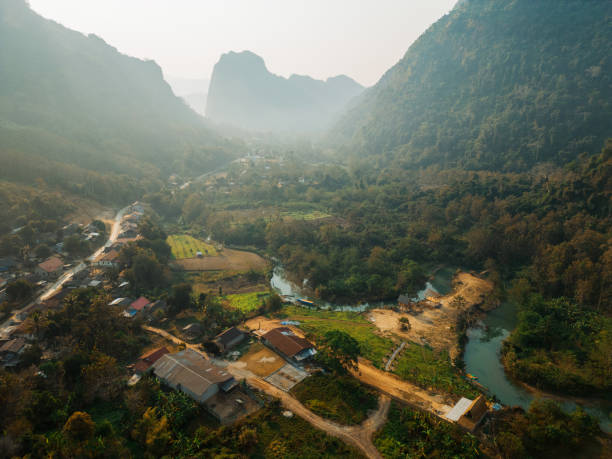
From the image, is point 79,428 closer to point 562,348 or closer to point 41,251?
point 41,251

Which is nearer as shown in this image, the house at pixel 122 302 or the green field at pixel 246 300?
the house at pixel 122 302

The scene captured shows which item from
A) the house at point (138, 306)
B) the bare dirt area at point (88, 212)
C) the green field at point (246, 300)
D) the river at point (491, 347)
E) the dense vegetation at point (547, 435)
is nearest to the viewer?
the dense vegetation at point (547, 435)

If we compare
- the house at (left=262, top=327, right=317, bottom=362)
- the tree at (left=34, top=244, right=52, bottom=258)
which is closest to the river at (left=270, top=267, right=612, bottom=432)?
the house at (left=262, top=327, right=317, bottom=362)

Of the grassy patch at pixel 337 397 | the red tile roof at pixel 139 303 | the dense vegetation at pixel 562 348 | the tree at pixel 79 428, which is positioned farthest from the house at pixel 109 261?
the dense vegetation at pixel 562 348

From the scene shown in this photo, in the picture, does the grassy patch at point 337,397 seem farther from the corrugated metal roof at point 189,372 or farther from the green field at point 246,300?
the green field at point 246,300

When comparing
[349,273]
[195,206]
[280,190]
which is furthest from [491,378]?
[280,190]

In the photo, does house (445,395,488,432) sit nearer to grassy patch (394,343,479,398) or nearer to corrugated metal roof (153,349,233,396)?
grassy patch (394,343,479,398)
